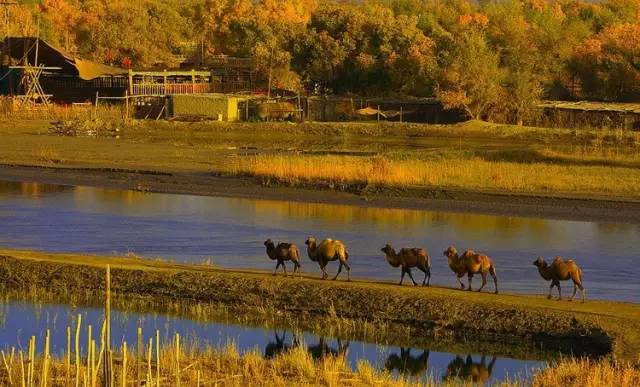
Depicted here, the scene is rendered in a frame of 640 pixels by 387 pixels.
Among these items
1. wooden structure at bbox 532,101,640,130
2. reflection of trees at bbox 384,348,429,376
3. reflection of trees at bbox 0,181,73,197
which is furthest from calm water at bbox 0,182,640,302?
wooden structure at bbox 532,101,640,130

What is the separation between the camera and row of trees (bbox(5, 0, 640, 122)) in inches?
2618

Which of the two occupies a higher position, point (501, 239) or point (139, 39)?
point (139, 39)

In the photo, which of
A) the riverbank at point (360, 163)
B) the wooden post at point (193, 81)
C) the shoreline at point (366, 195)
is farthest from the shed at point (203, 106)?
the shoreline at point (366, 195)

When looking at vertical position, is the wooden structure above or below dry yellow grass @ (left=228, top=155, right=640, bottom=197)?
above

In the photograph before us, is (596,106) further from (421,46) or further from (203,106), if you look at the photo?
(203,106)

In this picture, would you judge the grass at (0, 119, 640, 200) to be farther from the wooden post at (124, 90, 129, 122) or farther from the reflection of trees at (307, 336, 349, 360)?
the reflection of trees at (307, 336, 349, 360)

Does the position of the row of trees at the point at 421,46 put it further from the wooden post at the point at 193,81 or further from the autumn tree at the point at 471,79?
the wooden post at the point at 193,81

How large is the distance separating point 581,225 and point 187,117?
3551 centimetres

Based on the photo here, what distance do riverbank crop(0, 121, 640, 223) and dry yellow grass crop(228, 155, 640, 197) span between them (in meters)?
0.05

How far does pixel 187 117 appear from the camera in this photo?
63719mm

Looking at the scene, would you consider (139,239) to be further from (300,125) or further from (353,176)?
(300,125)

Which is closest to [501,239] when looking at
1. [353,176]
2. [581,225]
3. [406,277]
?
[581,225]

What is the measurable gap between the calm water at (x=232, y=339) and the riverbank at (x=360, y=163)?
51.6ft

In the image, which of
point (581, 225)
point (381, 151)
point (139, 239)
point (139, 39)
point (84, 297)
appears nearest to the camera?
point (84, 297)
